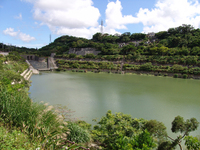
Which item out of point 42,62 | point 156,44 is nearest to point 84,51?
point 42,62

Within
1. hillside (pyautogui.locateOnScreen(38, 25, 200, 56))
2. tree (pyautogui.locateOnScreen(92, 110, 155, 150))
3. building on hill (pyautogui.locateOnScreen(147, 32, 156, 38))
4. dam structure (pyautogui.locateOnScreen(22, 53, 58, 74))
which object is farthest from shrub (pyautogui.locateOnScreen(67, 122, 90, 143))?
building on hill (pyautogui.locateOnScreen(147, 32, 156, 38))

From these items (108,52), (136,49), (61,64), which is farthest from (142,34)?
(61,64)

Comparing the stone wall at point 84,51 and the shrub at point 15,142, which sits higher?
the stone wall at point 84,51

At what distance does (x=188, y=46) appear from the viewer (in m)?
31.4

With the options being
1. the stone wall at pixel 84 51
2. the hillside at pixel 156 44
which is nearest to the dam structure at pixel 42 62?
the stone wall at pixel 84 51

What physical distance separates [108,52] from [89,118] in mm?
30489

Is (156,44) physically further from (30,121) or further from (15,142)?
(15,142)

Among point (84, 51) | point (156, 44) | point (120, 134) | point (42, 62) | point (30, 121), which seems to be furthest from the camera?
point (84, 51)

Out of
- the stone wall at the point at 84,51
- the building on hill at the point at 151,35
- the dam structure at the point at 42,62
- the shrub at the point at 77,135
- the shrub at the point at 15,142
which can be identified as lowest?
the shrub at the point at 77,135

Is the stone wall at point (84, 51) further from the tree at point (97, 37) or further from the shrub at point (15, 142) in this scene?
the shrub at point (15, 142)

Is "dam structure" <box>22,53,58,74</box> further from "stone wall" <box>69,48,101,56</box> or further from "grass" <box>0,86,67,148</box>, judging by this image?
"grass" <box>0,86,67,148</box>

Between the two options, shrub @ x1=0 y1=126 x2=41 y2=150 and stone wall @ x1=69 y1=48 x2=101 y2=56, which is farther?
stone wall @ x1=69 y1=48 x2=101 y2=56

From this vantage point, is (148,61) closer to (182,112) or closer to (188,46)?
(188,46)

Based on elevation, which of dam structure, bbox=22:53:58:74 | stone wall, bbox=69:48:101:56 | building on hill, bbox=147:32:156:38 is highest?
building on hill, bbox=147:32:156:38
